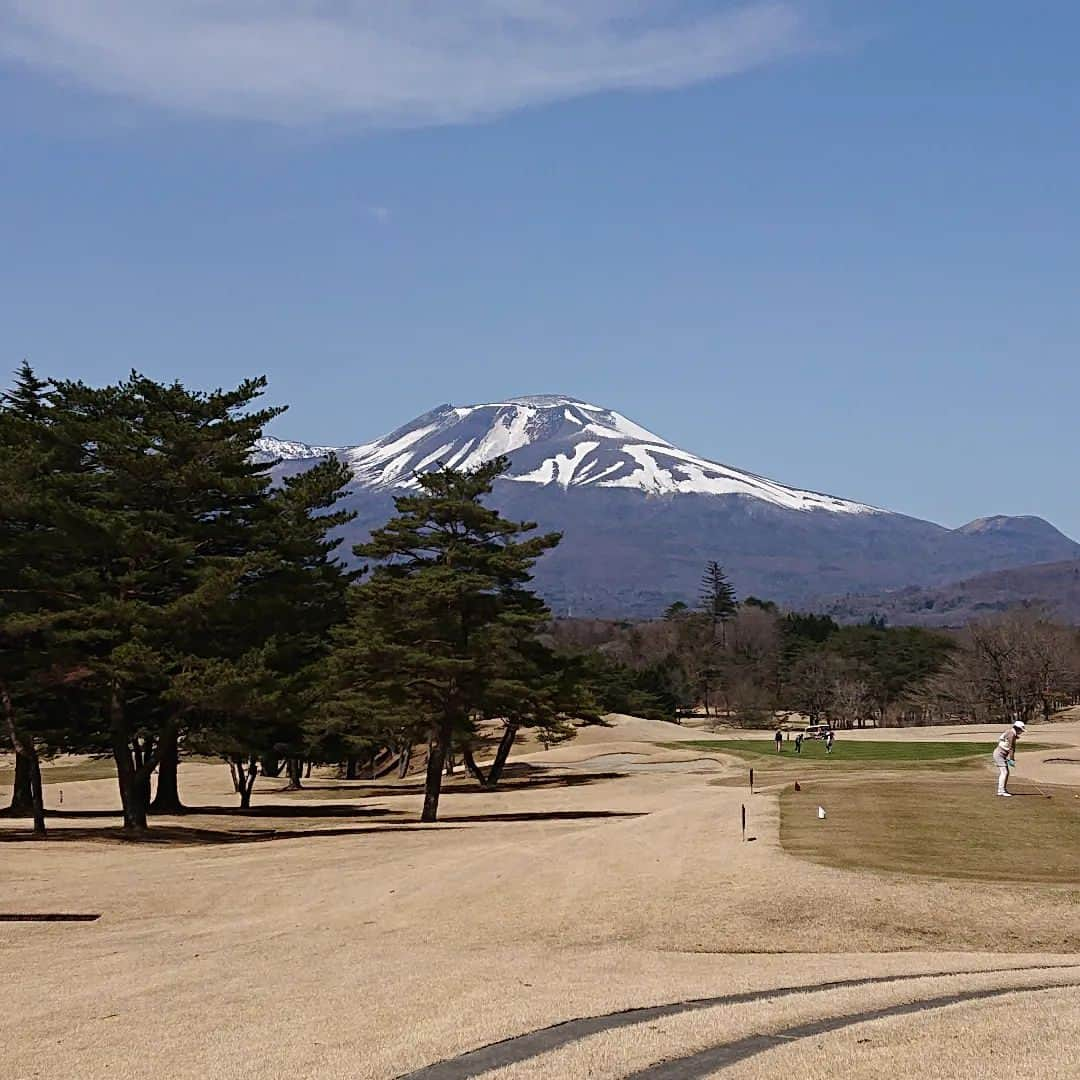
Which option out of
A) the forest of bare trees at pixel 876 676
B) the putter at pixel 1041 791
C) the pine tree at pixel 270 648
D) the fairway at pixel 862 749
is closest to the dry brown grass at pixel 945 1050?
the putter at pixel 1041 791

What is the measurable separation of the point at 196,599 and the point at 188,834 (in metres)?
8.50

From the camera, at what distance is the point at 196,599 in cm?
3672

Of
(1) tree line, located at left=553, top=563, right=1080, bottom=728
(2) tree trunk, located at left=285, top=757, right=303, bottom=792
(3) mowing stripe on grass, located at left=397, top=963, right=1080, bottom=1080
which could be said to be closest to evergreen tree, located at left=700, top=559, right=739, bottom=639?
(1) tree line, located at left=553, top=563, right=1080, bottom=728

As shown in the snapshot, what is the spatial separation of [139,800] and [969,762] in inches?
1424

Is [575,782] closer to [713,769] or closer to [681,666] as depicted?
[713,769]

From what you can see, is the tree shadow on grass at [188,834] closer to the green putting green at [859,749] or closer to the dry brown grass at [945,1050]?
the dry brown grass at [945,1050]

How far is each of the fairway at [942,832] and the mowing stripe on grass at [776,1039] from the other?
381 inches

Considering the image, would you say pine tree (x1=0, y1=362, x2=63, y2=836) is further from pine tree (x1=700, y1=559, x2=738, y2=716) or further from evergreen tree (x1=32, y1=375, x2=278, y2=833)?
pine tree (x1=700, y1=559, x2=738, y2=716)

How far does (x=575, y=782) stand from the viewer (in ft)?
A: 202

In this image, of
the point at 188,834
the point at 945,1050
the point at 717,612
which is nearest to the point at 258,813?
the point at 188,834

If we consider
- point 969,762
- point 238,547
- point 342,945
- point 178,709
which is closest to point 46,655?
point 178,709

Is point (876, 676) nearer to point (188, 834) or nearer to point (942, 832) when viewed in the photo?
point (188, 834)

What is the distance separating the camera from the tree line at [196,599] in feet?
122

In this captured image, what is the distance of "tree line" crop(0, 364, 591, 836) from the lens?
1463 inches
